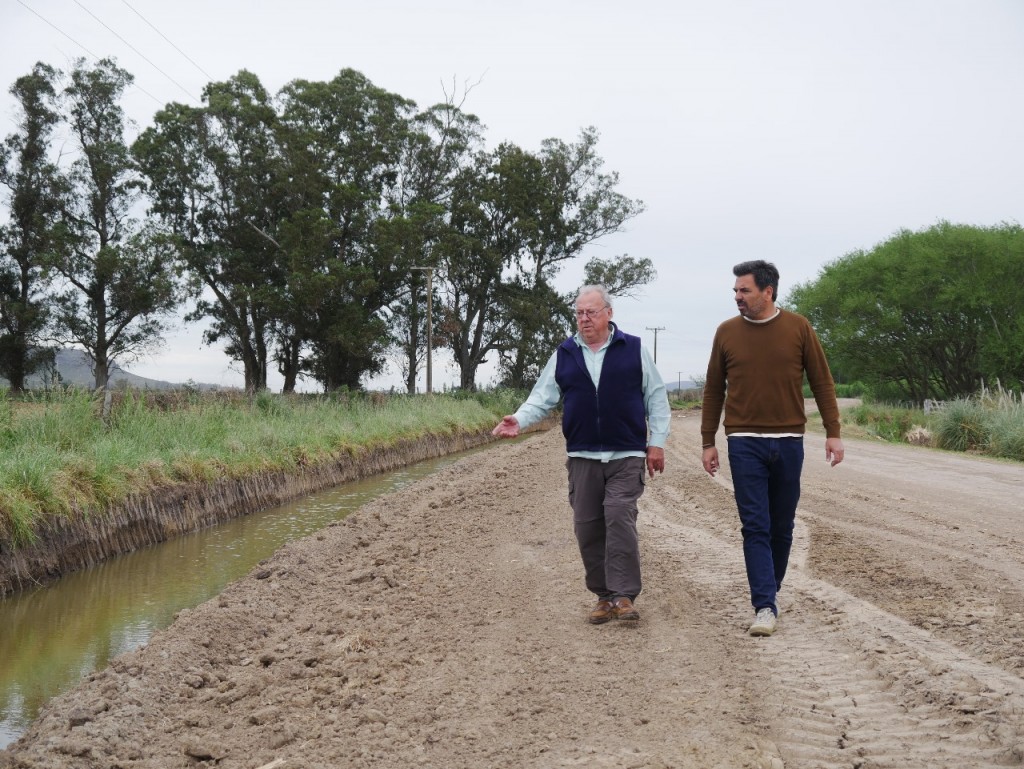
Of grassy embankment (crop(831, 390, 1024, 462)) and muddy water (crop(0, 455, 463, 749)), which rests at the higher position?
grassy embankment (crop(831, 390, 1024, 462))

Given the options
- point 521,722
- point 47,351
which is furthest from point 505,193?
point 521,722

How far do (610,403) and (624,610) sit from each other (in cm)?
125

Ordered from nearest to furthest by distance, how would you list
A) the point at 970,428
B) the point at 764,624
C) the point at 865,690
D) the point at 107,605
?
the point at 865,690 < the point at 764,624 < the point at 107,605 < the point at 970,428

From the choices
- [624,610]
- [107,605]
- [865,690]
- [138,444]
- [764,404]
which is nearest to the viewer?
[865,690]

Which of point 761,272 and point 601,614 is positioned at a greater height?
point 761,272

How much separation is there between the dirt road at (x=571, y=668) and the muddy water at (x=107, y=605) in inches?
24.5

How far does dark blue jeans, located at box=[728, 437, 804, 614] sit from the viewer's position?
5.43 meters

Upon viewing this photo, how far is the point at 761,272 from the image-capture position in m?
5.50

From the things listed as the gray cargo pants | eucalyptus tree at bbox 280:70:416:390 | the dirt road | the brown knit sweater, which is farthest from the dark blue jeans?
eucalyptus tree at bbox 280:70:416:390

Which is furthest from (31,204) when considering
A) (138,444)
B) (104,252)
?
(138,444)

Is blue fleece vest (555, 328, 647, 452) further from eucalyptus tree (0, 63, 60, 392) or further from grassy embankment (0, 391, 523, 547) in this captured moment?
eucalyptus tree (0, 63, 60, 392)

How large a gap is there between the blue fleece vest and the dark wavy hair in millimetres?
763

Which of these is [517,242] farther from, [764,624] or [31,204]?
[764,624]

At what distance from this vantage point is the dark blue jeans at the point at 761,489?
5426 mm
